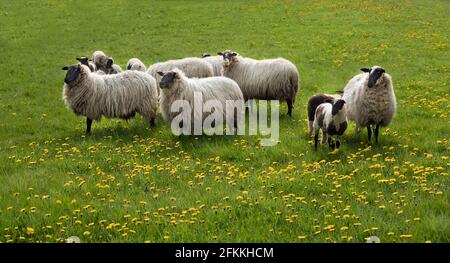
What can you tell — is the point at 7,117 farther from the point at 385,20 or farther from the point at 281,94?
the point at 385,20

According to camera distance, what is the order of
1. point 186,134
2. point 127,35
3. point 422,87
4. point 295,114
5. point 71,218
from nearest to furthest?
1. point 71,218
2. point 186,134
3. point 295,114
4. point 422,87
5. point 127,35

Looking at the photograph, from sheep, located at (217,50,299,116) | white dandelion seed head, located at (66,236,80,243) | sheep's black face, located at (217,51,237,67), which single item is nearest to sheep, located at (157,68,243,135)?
sheep, located at (217,50,299,116)

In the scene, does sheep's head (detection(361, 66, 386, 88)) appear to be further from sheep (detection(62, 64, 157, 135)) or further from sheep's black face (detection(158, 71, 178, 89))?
sheep (detection(62, 64, 157, 135))

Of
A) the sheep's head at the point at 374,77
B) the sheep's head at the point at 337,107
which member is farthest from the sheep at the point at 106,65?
the sheep's head at the point at 374,77

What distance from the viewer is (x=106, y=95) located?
13219 mm

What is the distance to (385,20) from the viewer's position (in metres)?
32.7

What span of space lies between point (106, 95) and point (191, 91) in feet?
7.36

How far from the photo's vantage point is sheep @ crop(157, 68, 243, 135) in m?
12.5

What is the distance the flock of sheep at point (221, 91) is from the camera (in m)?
11.0

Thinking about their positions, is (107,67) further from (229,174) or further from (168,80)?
(229,174)

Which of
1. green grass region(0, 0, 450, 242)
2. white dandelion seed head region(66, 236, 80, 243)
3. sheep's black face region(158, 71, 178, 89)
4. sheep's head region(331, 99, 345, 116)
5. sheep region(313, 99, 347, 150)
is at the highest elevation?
sheep's black face region(158, 71, 178, 89)

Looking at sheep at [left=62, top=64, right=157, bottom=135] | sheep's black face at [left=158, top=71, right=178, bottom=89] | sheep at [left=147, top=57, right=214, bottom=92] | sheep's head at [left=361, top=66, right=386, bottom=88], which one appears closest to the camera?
sheep's head at [left=361, top=66, right=386, bottom=88]
